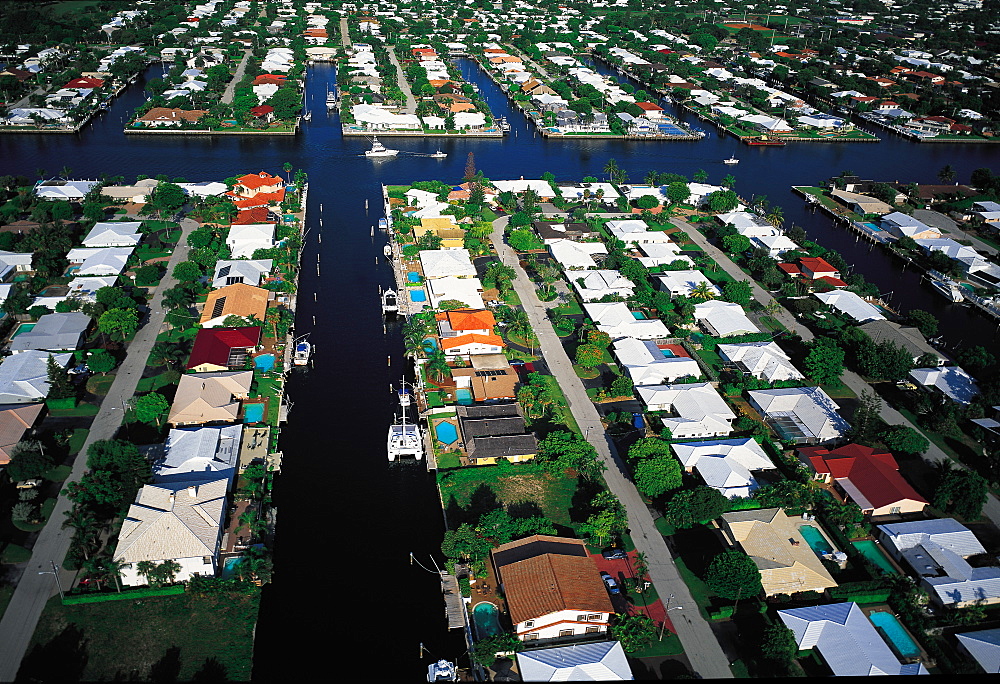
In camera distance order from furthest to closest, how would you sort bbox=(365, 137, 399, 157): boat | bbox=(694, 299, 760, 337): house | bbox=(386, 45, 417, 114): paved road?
bbox=(386, 45, 417, 114): paved road
bbox=(365, 137, 399, 157): boat
bbox=(694, 299, 760, 337): house

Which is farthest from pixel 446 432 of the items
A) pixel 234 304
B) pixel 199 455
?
pixel 234 304

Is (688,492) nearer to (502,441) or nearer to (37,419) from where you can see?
(502,441)

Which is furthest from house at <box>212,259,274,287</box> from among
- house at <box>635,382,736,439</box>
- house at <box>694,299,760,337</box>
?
house at <box>694,299,760,337</box>

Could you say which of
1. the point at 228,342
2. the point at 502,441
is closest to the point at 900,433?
the point at 502,441

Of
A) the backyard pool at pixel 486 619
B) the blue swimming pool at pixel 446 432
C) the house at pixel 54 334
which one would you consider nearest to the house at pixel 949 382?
the blue swimming pool at pixel 446 432

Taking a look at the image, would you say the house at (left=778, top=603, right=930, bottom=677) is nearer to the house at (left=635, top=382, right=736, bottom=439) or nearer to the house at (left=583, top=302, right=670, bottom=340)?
the house at (left=635, top=382, right=736, bottom=439)
